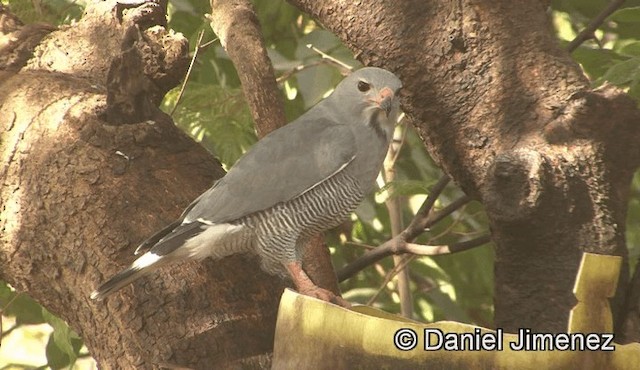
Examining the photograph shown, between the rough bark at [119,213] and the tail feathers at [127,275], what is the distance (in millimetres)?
81

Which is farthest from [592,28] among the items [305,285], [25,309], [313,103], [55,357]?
[25,309]

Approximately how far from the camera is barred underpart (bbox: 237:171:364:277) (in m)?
2.61

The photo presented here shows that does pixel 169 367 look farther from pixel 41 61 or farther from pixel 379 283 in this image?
pixel 379 283

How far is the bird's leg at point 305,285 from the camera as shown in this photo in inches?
98.6

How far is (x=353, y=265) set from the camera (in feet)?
10.2

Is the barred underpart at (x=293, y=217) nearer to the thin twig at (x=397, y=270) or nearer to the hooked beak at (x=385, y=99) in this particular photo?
the hooked beak at (x=385, y=99)

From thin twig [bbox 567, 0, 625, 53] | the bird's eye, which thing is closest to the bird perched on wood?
the bird's eye

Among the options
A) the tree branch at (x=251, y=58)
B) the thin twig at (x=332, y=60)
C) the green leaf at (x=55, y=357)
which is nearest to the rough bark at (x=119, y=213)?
the tree branch at (x=251, y=58)

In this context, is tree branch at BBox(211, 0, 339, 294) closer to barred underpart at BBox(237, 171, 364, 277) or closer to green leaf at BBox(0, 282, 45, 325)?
barred underpart at BBox(237, 171, 364, 277)

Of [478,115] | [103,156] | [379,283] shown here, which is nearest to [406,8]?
[478,115]

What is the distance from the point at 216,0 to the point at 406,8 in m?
0.59

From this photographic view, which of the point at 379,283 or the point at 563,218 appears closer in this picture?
the point at 563,218

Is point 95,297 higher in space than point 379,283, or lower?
higher

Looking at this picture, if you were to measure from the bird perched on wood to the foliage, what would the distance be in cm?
27
